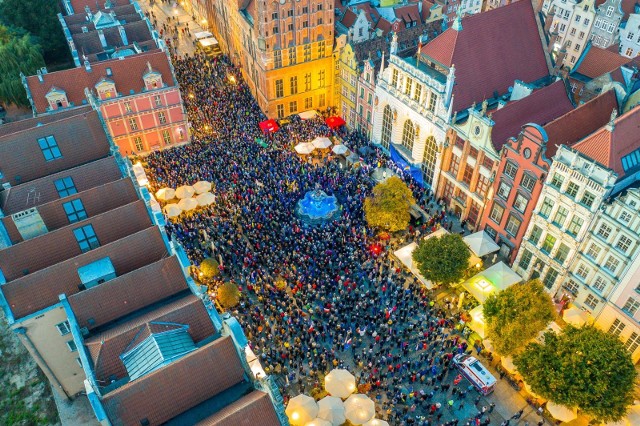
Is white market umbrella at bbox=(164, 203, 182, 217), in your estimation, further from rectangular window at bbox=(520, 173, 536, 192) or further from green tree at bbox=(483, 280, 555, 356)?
rectangular window at bbox=(520, 173, 536, 192)

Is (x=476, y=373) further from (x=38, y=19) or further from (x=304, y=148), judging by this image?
(x=38, y=19)

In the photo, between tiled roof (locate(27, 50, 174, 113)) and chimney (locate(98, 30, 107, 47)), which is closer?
tiled roof (locate(27, 50, 174, 113))

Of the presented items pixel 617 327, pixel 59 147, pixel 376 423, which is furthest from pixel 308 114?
pixel 376 423

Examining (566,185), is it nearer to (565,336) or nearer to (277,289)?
(565,336)

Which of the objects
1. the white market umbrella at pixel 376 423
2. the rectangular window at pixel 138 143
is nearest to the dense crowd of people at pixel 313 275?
the rectangular window at pixel 138 143

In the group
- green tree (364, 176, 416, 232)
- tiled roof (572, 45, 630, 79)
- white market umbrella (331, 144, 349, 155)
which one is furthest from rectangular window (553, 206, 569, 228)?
white market umbrella (331, 144, 349, 155)

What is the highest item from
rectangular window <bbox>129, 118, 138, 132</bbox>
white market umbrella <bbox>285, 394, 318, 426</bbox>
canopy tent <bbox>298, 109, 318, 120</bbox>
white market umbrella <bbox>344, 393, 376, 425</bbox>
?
rectangular window <bbox>129, 118, 138, 132</bbox>

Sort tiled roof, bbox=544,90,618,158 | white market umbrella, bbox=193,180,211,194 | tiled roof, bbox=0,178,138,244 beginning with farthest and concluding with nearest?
1. white market umbrella, bbox=193,180,211,194
2. tiled roof, bbox=544,90,618,158
3. tiled roof, bbox=0,178,138,244

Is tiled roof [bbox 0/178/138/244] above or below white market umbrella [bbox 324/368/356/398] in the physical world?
above
